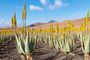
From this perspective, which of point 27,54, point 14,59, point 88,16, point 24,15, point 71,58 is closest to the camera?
point 24,15

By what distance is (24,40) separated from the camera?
10.9 m

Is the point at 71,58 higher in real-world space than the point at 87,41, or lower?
lower

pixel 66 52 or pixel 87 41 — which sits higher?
pixel 87 41

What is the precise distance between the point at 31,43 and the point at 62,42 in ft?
15.6

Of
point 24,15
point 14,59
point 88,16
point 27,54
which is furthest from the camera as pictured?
point 14,59

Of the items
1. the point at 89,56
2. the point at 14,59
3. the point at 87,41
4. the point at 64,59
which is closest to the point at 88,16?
the point at 87,41

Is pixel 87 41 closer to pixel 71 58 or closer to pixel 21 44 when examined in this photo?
pixel 71 58

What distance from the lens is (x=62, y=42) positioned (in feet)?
49.6

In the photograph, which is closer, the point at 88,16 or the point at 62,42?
the point at 88,16

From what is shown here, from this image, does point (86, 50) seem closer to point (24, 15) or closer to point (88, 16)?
point (88, 16)

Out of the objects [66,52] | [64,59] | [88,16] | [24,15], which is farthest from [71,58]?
[24,15]

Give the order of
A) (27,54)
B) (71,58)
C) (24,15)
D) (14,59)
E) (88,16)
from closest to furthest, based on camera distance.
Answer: (24,15)
(27,54)
(88,16)
(71,58)
(14,59)

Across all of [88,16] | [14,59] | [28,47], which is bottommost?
[14,59]

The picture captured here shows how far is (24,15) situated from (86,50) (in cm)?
346
